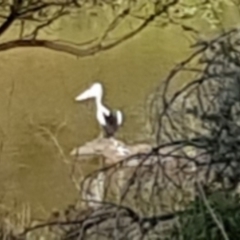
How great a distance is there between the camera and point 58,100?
3.29 metres

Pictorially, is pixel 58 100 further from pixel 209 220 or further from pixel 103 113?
pixel 209 220

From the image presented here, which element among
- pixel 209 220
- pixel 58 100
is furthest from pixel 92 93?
pixel 209 220

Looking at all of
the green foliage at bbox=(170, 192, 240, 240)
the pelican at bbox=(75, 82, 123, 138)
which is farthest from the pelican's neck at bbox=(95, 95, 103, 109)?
the green foliage at bbox=(170, 192, 240, 240)

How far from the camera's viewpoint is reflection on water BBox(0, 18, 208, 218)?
3180 millimetres

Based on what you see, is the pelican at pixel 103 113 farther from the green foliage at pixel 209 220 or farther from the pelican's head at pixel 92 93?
the green foliage at pixel 209 220

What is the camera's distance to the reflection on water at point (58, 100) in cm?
318

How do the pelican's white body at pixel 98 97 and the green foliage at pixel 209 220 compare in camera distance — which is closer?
the green foliage at pixel 209 220

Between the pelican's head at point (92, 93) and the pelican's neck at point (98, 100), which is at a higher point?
the pelican's head at point (92, 93)

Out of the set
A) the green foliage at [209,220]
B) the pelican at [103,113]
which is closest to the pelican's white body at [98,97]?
the pelican at [103,113]

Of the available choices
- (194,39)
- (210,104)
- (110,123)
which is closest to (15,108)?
(110,123)

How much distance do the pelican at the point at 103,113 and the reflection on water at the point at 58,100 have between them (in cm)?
2

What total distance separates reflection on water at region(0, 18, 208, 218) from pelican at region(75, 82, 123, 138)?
0.9 inches

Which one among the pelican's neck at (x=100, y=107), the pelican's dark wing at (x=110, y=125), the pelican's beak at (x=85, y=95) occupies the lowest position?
the pelican's dark wing at (x=110, y=125)

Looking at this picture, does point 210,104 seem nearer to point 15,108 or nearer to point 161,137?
point 161,137
